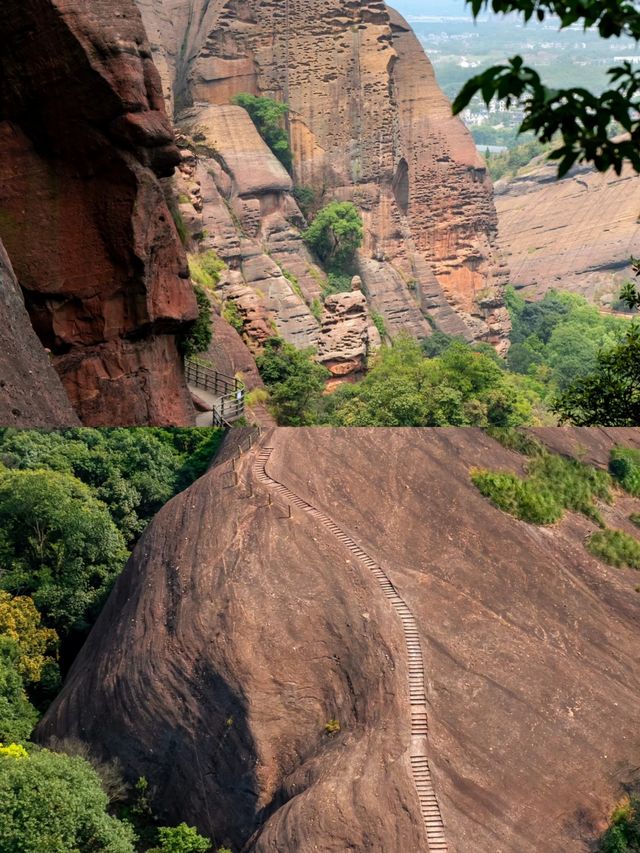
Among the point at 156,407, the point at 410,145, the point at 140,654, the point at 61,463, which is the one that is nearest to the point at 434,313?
the point at 410,145

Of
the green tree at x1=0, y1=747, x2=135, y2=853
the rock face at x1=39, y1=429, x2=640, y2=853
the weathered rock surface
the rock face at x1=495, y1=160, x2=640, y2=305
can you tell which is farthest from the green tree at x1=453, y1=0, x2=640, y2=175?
→ the rock face at x1=495, y1=160, x2=640, y2=305

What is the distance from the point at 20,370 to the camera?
8.72 meters

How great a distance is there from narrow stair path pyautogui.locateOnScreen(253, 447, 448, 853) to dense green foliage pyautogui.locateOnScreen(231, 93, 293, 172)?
46.7m

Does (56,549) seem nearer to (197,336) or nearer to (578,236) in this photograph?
(197,336)

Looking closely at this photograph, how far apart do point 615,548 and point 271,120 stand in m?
48.8

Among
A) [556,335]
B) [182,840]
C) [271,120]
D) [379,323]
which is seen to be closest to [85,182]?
[182,840]

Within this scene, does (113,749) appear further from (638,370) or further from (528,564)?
(638,370)

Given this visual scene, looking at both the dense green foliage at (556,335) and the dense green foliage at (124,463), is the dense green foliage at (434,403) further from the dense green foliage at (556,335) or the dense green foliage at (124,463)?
the dense green foliage at (556,335)

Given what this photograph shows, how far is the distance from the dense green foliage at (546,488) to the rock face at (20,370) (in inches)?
295

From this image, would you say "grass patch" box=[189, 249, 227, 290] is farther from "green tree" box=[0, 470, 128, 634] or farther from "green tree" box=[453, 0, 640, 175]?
"green tree" box=[453, 0, 640, 175]

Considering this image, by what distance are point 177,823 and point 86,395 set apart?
366 inches

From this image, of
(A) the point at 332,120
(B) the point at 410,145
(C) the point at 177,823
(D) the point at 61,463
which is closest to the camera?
(C) the point at 177,823

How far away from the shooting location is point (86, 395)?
10.3 meters

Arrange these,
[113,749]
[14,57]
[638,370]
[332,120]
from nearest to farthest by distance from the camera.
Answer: [14,57] < [638,370] < [113,749] < [332,120]
